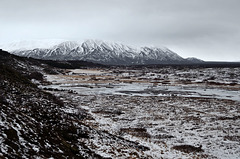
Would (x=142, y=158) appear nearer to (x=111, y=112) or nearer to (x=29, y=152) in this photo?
(x=29, y=152)

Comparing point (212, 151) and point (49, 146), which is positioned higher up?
point (49, 146)

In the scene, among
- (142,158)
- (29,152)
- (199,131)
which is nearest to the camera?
(29,152)

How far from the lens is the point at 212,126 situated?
19.6 metres

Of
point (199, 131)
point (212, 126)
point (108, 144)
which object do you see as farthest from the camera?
point (212, 126)

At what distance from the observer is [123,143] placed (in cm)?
1443

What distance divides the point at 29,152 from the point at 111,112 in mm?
16648

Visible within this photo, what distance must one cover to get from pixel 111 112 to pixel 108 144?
446 inches

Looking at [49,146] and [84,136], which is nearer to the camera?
[49,146]

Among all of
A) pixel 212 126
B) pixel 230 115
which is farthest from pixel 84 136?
pixel 230 115

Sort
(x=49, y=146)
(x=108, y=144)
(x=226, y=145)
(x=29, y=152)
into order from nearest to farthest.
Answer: (x=29, y=152) → (x=49, y=146) → (x=108, y=144) → (x=226, y=145)

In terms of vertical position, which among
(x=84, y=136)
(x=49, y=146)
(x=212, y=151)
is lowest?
(x=212, y=151)

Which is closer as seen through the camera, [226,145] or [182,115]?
[226,145]

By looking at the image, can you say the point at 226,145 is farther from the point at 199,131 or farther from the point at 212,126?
the point at 212,126

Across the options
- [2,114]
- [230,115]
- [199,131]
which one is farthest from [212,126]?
[2,114]
